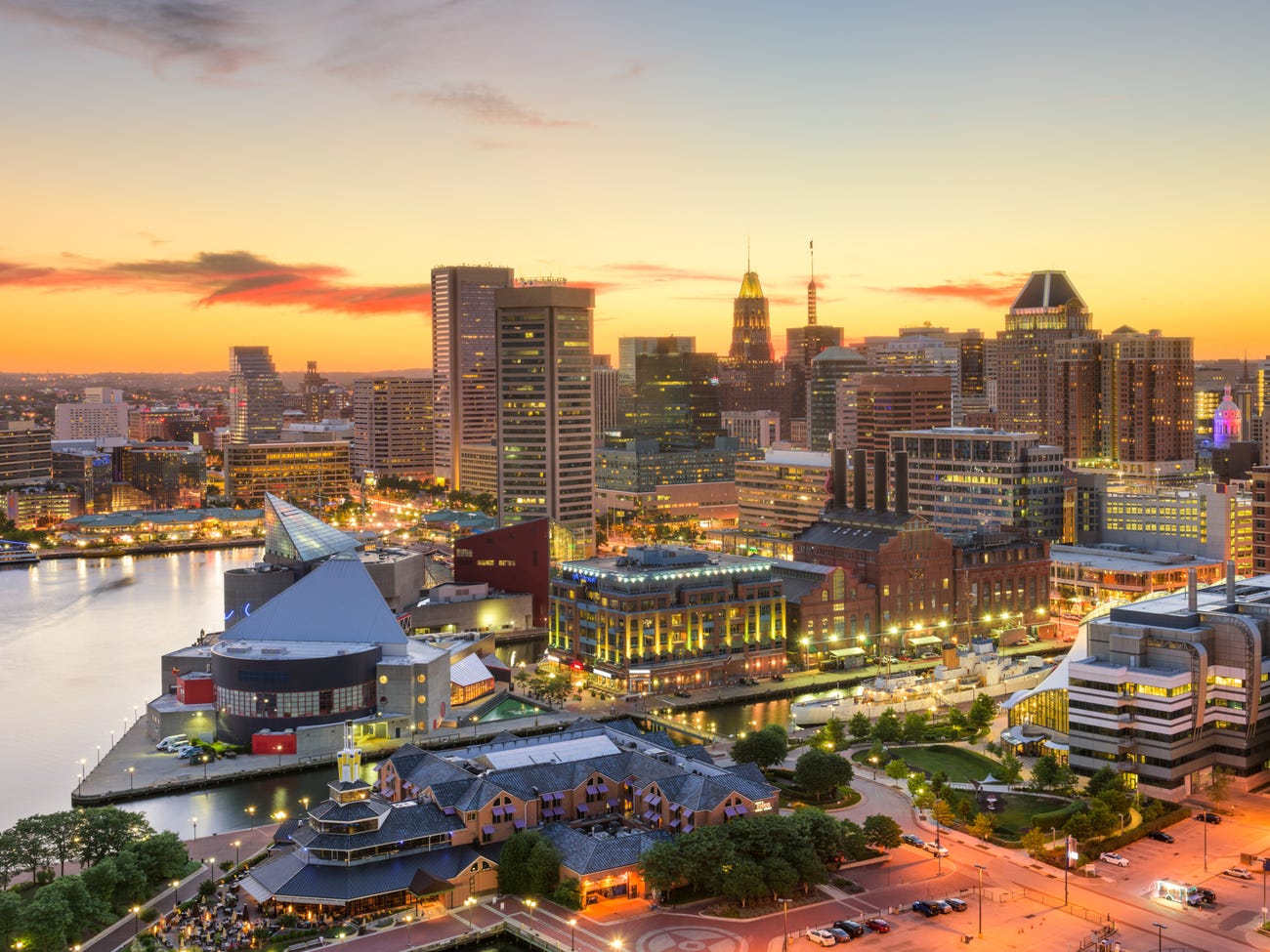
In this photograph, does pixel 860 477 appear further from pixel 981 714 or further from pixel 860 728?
pixel 860 728

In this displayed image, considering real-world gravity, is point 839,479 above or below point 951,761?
above

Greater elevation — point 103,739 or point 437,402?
point 437,402

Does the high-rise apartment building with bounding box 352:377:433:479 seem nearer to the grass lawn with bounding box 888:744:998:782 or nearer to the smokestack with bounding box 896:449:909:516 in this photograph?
the smokestack with bounding box 896:449:909:516

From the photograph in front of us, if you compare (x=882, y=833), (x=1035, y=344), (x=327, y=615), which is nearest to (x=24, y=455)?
(x=1035, y=344)

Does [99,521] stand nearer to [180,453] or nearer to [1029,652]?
[180,453]

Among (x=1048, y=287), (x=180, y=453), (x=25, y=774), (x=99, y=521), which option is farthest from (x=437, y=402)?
(x=25, y=774)

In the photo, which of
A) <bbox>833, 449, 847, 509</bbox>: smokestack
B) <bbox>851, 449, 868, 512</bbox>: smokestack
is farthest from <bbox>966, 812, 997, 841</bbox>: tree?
<bbox>833, 449, 847, 509</bbox>: smokestack
